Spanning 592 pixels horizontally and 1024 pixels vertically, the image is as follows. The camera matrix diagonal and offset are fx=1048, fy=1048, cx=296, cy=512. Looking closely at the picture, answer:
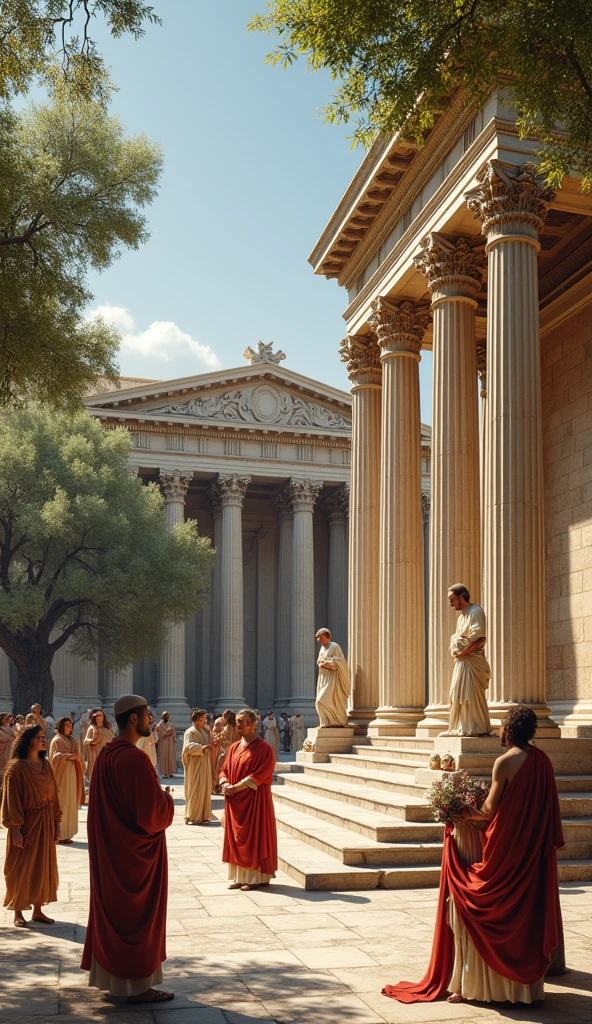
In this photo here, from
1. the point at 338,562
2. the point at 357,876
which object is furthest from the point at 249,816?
the point at 338,562

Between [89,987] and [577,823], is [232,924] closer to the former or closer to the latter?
[89,987]

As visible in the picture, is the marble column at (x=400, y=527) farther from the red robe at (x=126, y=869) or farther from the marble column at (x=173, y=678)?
the marble column at (x=173, y=678)

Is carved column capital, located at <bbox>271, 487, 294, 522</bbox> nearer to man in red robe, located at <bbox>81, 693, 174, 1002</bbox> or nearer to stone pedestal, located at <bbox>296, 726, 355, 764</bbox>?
stone pedestal, located at <bbox>296, 726, 355, 764</bbox>

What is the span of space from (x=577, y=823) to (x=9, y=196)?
1016 centimetres

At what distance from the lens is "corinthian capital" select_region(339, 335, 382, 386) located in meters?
22.3

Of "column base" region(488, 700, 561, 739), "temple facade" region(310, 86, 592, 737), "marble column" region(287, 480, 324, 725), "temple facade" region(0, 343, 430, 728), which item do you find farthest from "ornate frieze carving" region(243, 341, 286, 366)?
"column base" region(488, 700, 561, 739)

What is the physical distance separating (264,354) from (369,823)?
42641 millimetres

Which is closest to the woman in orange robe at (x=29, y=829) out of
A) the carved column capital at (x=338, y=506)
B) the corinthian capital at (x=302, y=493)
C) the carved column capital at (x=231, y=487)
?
the carved column capital at (x=231, y=487)

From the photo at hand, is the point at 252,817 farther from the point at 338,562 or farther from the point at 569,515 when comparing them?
the point at 338,562

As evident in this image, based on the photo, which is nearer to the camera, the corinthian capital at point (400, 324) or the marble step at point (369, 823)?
the marble step at point (369, 823)

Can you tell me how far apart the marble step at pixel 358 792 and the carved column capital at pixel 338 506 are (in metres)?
34.3

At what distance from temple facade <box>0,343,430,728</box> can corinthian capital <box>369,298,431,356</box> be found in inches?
1161

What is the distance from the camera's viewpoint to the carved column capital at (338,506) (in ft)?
178

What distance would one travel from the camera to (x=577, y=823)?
479 inches
